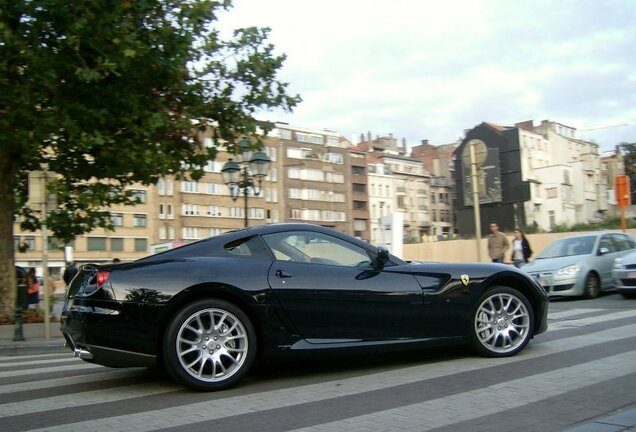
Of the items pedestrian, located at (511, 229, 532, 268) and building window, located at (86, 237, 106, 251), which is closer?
pedestrian, located at (511, 229, 532, 268)

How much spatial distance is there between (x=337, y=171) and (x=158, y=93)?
94.4 m

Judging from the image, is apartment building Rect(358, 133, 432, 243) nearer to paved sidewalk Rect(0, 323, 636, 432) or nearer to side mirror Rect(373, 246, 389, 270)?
paved sidewalk Rect(0, 323, 636, 432)

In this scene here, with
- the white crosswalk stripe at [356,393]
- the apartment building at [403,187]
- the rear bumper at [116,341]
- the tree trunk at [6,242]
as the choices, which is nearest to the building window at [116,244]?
the apartment building at [403,187]

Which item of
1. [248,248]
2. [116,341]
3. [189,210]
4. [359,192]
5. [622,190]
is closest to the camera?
[116,341]

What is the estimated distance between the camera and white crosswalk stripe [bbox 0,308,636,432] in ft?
14.5

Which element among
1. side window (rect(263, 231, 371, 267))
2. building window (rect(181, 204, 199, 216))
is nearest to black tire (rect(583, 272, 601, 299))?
side window (rect(263, 231, 371, 267))

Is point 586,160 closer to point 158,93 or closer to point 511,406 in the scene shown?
point 158,93

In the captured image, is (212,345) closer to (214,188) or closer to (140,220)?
(140,220)

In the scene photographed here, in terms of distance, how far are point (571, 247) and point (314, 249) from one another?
36.5 ft

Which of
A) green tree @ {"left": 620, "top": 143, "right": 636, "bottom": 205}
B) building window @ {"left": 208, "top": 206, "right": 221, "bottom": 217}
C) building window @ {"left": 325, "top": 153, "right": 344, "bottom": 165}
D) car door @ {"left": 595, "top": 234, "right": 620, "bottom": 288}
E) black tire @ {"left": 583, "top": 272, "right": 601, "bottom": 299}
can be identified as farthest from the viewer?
building window @ {"left": 325, "top": 153, "right": 344, "bottom": 165}

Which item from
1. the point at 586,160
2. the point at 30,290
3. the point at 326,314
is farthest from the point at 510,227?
the point at 586,160

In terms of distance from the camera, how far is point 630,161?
264 ft

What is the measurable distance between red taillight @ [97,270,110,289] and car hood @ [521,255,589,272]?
1143cm

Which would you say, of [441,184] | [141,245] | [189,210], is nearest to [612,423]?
[141,245]
